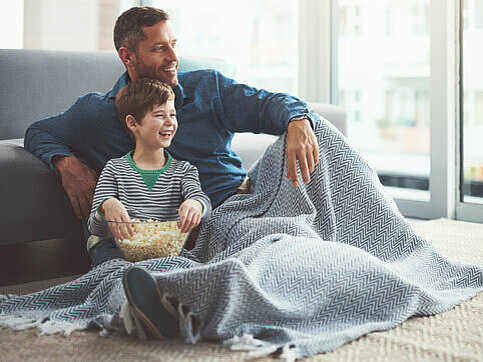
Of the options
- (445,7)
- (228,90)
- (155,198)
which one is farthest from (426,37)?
(155,198)

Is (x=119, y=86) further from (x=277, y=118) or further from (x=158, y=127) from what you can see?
(x=277, y=118)

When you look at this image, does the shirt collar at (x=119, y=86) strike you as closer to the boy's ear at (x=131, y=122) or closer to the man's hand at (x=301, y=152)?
the boy's ear at (x=131, y=122)

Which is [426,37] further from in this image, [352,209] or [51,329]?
[51,329]

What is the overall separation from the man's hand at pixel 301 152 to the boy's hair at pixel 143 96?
1.05ft

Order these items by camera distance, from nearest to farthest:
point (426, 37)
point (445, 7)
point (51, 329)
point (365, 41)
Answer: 1. point (51, 329)
2. point (445, 7)
3. point (426, 37)
4. point (365, 41)

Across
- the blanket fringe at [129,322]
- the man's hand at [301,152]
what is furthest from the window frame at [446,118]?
the blanket fringe at [129,322]

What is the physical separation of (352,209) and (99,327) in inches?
27.5

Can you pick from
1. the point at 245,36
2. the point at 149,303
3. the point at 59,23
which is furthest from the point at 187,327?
the point at 245,36

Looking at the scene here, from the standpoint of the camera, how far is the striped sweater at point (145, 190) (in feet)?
5.00

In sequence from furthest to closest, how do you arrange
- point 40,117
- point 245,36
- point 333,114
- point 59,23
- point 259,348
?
point 245,36 < point 59,23 < point 333,114 < point 40,117 < point 259,348

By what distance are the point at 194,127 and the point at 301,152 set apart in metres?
0.36

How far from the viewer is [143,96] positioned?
1.56 metres

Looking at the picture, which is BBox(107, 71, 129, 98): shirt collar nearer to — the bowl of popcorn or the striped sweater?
the striped sweater

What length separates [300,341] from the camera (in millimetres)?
1102
